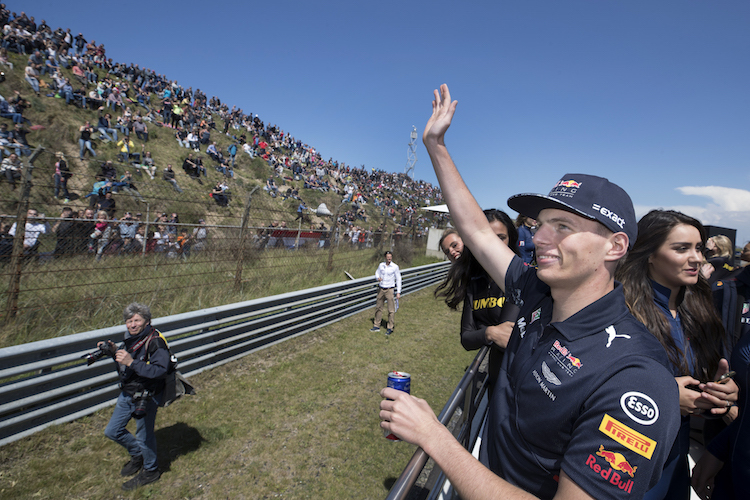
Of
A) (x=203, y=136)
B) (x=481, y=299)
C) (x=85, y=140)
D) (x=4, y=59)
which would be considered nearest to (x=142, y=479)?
(x=481, y=299)

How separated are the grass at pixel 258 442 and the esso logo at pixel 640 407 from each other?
3467 mm

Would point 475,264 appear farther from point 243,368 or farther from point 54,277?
point 54,277

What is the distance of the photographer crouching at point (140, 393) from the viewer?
3408mm

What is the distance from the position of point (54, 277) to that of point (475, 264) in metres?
6.16

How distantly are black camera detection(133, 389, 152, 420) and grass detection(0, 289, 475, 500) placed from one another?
70 cm

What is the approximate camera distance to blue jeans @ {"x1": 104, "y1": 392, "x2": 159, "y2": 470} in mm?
3443

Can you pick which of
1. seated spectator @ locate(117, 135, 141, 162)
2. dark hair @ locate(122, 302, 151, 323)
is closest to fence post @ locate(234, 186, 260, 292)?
dark hair @ locate(122, 302, 151, 323)

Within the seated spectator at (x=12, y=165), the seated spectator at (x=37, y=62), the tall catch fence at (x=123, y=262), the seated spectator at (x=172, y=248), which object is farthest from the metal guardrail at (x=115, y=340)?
the seated spectator at (x=37, y=62)

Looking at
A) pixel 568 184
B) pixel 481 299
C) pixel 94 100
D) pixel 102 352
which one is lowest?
pixel 102 352

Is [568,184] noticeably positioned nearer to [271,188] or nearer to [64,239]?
[64,239]

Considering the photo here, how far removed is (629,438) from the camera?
92cm

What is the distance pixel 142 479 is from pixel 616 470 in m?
4.12

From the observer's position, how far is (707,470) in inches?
84.9

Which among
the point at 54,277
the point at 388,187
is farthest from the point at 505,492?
the point at 388,187
